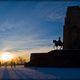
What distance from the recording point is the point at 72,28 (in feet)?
140

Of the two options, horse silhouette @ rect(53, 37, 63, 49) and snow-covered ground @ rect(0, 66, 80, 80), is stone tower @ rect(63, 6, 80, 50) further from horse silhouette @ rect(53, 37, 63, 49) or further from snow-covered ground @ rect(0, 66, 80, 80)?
snow-covered ground @ rect(0, 66, 80, 80)

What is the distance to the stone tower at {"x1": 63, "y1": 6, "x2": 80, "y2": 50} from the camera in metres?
42.1

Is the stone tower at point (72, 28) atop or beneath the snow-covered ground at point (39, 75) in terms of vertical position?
atop

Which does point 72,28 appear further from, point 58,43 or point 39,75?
point 39,75

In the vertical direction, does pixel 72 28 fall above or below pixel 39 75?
above

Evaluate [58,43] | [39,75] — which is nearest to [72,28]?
[58,43]

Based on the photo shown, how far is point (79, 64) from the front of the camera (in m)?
31.9

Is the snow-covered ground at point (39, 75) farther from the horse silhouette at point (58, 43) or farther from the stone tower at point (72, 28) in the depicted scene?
the stone tower at point (72, 28)

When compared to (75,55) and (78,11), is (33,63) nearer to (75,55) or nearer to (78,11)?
(75,55)

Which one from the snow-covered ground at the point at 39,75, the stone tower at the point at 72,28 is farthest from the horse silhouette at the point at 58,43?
the snow-covered ground at the point at 39,75

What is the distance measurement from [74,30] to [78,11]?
322cm

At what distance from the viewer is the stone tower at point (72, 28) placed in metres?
42.1

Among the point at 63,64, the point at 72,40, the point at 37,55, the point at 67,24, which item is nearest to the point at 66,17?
the point at 67,24

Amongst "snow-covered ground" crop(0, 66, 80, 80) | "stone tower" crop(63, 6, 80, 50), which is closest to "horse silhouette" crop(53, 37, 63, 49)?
"stone tower" crop(63, 6, 80, 50)
